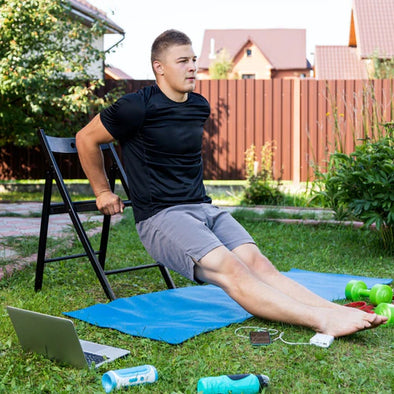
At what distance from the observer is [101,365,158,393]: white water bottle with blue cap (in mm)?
2117

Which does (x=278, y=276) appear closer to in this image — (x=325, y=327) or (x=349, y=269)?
(x=325, y=327)

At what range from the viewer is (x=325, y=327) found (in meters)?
2.64

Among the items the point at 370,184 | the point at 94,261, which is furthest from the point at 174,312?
the point at 370,184

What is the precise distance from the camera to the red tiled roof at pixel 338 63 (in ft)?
91.1

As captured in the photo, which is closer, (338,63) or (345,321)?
(345,321)

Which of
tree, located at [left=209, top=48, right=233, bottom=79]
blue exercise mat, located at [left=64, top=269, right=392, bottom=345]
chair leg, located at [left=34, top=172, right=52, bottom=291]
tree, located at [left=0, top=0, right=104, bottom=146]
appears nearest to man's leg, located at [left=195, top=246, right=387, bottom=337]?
blue exercise mat, located at [left=64, top=269, right=392, bottom=345]

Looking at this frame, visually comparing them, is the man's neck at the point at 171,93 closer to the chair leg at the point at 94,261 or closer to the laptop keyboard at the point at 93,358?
the chair leg at the point at 94,261

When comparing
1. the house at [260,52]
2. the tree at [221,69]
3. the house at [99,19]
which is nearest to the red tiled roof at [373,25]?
the house at [99,19]

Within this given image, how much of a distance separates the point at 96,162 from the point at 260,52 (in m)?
42.4

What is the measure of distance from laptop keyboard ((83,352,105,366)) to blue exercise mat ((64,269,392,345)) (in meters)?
0.35

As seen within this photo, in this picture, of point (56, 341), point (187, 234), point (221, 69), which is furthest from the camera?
point (221, 69)

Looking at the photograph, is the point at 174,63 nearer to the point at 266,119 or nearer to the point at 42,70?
the point at 42,70

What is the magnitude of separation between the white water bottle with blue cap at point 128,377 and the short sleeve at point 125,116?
1.26m

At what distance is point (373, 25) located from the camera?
77.6 feet
